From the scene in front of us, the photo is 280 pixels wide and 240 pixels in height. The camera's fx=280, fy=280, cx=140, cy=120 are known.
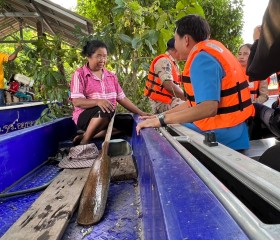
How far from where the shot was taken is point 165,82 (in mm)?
3129

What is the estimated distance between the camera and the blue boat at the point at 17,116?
13.1ft

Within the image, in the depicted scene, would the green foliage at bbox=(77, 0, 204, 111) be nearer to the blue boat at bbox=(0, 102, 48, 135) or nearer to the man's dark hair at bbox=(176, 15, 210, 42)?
the man's dark hair at bbox=(176, 15, 210, 42)

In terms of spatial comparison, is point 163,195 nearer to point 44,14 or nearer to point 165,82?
point 165,82

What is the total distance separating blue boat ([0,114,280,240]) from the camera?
49 cm

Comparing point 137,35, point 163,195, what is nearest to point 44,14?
A: point 137,35

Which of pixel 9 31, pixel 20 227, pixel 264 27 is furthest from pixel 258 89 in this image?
pixel 9 31

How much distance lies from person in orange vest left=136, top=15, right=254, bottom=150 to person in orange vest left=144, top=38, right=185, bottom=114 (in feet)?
4.60

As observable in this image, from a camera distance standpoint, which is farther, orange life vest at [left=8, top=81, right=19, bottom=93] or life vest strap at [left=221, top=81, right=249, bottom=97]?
orange life vest at [left=8, top=81, right=19, bottom=93]

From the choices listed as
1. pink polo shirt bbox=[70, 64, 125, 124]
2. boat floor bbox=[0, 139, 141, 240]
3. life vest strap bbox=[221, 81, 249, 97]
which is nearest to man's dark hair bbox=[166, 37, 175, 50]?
pink polo shirt bbox=[70, 64, 125, 124]

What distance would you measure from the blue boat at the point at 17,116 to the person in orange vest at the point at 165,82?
83.5 inches

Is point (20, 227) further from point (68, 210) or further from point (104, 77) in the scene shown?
point (104, 77)

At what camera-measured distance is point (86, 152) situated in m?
2.12

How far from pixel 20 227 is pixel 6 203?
1.41 ft

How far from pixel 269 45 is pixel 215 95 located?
0.59 metres
